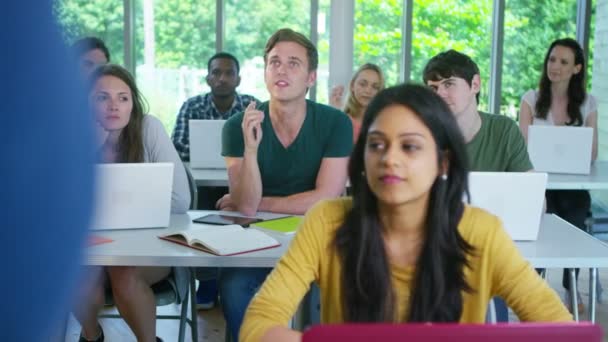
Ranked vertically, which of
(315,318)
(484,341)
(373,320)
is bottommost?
(315,318)

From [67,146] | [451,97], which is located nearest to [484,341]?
[67,146]

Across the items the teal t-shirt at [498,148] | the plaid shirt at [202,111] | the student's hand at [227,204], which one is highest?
the plaid shirt at [202,111]

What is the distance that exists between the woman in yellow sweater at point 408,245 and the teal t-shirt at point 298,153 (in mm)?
1361

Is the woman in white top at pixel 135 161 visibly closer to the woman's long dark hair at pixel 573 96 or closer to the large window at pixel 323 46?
the woman's long dark hair at pixel 573 96

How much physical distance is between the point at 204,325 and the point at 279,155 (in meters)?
1.18

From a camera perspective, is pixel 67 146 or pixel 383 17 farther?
pixel 383 17

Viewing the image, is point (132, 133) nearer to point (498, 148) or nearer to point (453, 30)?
point (498, 148)

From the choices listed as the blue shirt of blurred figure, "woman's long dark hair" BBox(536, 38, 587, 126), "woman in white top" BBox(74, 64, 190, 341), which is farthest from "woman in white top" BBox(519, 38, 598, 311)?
the blue shirt of blurred figure

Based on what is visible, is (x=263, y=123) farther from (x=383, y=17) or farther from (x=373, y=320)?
(x=383, y=17)

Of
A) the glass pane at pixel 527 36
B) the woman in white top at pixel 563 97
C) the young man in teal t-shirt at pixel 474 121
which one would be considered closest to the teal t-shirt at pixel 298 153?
the young man in teal t-shirt at pixel 474 121

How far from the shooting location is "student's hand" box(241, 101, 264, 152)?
300 centimetres

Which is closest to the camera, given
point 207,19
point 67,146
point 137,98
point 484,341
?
point 67,146

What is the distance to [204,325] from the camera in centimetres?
392

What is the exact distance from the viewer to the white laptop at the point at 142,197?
2.47 metres
